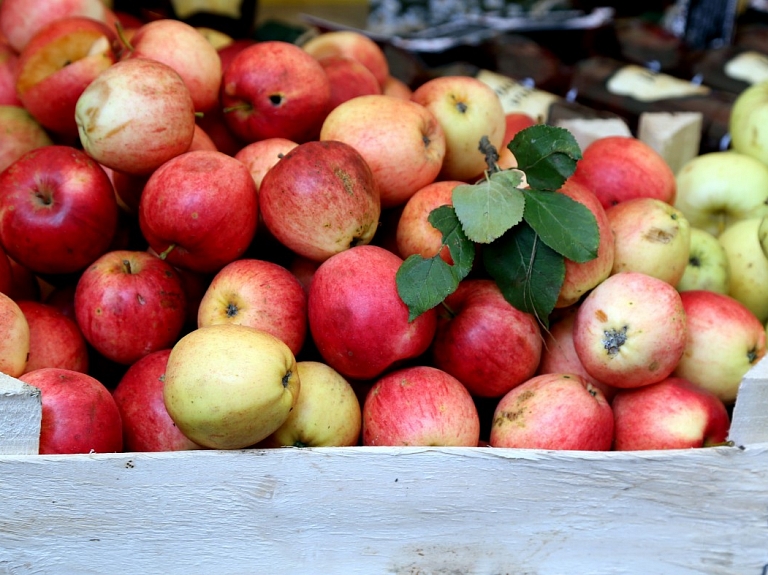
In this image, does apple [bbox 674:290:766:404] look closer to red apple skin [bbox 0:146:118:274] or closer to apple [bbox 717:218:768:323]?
apple [bbox 717:218:768:323]

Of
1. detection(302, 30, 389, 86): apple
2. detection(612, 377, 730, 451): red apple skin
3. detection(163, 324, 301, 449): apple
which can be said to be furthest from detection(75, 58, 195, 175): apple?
detection(612, 377, 730, 451): red apple skin

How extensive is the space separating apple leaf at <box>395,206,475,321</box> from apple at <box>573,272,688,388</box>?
0.25 meters

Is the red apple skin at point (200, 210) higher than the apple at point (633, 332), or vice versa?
the red apple skin at point (200, 210)

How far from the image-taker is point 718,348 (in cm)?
147

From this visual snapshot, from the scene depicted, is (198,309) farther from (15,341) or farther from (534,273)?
(534,273)

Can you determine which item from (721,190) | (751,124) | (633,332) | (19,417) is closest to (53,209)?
(19,417)

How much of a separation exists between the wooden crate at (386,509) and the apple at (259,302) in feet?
0.86

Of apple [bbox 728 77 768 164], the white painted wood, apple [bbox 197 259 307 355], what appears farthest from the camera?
apple [bbox 728 77 768 164]

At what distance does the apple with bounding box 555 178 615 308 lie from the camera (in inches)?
55.0

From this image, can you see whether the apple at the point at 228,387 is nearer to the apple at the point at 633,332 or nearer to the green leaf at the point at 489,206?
the green leaf at the point at 489,206

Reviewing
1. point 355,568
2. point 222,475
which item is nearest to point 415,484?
point 355,568

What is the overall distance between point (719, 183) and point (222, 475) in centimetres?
156

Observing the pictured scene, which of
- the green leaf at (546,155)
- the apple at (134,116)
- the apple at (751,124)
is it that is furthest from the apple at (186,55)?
the apple at (751,124)

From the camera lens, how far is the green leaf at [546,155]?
1388 mm
